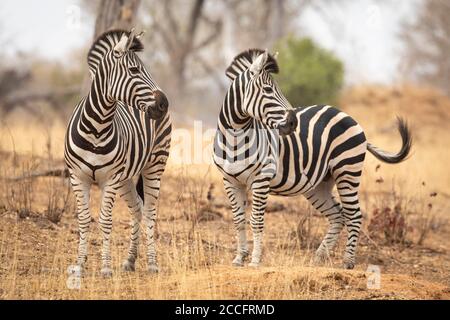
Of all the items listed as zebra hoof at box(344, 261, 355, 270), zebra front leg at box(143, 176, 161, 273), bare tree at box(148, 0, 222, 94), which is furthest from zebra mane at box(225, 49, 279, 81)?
bare tree at box(148, 0, 222, 94)

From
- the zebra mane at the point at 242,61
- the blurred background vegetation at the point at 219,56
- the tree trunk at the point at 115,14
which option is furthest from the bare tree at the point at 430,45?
the zebra mane at the point at 242,61

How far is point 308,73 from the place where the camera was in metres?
19.3

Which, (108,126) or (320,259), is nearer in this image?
(108,126)

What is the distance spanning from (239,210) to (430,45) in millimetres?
25360

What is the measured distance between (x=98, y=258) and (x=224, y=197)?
393cm

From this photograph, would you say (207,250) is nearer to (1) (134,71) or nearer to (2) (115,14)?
(1) (134,71)

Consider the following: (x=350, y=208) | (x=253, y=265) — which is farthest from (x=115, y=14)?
(x=253, y=265)

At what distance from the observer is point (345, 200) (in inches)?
309

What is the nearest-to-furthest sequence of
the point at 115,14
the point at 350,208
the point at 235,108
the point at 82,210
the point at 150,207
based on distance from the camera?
the point at 82,210 < the point at 235,108 < the point at 150,207 < the point at 350,208 < the point at 115,14

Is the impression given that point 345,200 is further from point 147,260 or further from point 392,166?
point 392,166

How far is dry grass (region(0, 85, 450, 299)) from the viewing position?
593 centimetres

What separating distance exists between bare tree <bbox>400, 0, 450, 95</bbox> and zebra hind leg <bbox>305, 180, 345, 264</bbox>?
21.6 meters

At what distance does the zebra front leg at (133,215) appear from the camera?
702 centimetres

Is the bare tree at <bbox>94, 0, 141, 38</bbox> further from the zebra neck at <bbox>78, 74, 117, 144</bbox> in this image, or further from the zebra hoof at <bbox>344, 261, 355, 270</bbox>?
the zebra hoof at <bbox>344, 261, 355, 270</bbox>
